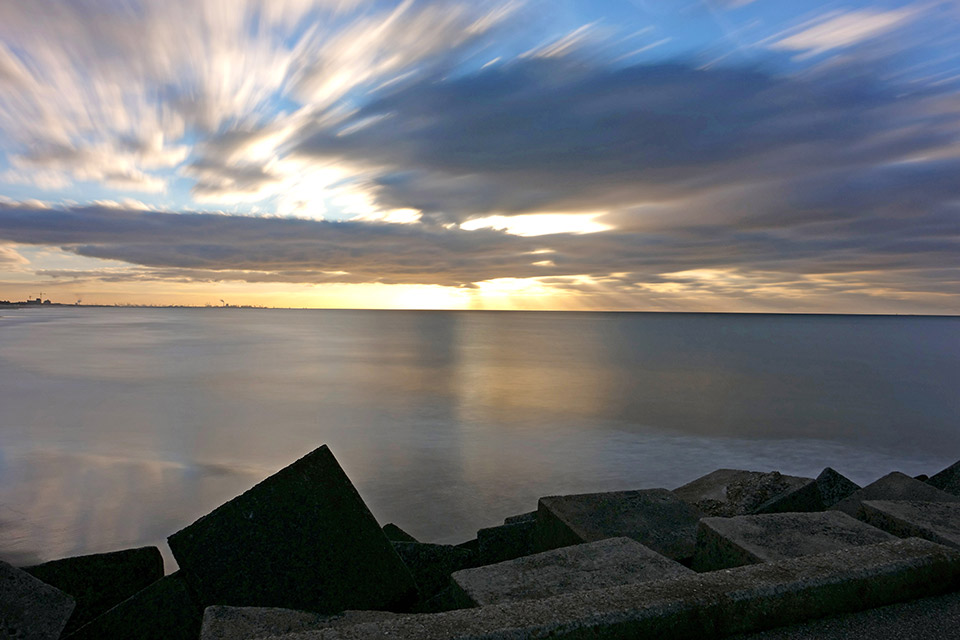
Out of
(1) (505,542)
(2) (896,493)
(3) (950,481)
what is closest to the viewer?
(1) (505,542)

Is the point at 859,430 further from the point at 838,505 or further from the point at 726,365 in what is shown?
the point at 726,365

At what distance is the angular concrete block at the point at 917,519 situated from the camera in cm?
318

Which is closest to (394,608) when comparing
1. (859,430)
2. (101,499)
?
(101,499)

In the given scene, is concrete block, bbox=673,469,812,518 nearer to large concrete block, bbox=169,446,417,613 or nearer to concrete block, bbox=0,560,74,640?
large concrete block, bbox=169,446,417,613

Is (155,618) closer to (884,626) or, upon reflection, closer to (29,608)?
(29,608)

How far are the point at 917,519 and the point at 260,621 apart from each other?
11.8 ft

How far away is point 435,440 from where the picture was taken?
1381 centimetres

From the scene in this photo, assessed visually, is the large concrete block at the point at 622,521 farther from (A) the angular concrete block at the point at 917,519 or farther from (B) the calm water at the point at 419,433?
(B) the calm water at the point at 419,433

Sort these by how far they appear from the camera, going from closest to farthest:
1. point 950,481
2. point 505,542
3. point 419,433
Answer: point 505,542, point 950,481, point 419,433

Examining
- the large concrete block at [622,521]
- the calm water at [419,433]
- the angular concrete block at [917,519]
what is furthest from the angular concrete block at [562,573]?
the calm water at [419,433]

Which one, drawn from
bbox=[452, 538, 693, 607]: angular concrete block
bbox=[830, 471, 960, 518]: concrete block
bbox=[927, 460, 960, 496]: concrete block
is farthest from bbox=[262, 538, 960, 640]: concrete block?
bbox=[927, 460, 960, 496]: concrete block

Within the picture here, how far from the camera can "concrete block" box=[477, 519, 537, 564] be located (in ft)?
16.0

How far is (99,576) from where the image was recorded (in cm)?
435

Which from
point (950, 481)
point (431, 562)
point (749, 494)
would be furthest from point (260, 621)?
point (950, 481)
